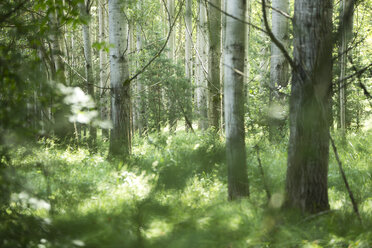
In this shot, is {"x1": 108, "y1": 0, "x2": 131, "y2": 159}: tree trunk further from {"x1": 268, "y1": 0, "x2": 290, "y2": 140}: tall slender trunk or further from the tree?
{"x1": 268, "y1": 0, "x2": 290, "y2": 140}: tall slender trunk

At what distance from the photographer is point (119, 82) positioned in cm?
589

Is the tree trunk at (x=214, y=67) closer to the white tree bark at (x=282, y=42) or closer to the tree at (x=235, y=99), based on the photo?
the white tree bark at (x=282, y=42)

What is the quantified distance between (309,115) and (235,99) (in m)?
0.91

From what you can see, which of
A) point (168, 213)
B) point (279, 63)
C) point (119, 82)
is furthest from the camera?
point (279, 63)

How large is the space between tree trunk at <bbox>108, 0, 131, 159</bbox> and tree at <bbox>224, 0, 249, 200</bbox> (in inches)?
104

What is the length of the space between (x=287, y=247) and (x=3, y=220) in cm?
193

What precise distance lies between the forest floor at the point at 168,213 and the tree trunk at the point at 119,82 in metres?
0.99

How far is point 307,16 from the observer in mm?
2975

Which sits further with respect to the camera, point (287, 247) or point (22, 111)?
point (287, 247)

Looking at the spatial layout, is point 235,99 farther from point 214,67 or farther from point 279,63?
point 279,63

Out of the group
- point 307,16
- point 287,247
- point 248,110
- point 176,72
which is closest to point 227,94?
point 307,16

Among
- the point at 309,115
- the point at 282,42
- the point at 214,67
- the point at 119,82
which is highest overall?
the point at 282,42

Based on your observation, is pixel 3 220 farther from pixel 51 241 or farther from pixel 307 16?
pixel 307 16

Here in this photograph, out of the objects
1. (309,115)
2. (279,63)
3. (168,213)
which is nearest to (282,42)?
(279,63)
